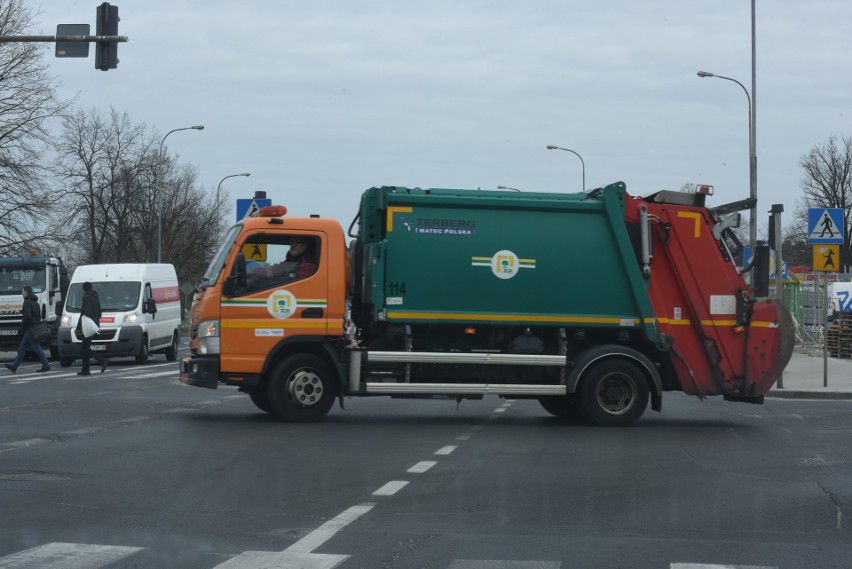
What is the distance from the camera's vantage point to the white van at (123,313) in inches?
1200

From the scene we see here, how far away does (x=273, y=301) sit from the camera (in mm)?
15297

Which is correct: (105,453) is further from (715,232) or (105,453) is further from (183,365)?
(715,232)

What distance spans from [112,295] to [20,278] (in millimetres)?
3755

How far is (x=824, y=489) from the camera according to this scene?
9.99 meters

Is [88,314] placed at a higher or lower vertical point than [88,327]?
higher

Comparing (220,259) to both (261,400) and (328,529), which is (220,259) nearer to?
(261,400)

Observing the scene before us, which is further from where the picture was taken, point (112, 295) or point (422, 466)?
point (112, 295)

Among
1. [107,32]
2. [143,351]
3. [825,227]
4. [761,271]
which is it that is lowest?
[143,351]

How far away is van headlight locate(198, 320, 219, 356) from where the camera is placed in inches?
601

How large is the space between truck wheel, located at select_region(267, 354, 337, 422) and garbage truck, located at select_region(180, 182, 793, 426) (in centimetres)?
2

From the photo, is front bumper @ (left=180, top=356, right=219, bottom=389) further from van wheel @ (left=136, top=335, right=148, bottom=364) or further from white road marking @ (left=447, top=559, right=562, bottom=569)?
van wheel @ (left=136, top=335, right=148, bottom=364)

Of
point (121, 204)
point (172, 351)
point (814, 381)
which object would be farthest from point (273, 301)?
point (121, 204)

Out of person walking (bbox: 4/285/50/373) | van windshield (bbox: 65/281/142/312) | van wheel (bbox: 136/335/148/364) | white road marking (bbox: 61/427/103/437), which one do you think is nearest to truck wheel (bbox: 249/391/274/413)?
white road marking (bbox: 61/427/103/437)

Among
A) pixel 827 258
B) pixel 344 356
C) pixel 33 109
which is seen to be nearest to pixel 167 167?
pixel 33 109
